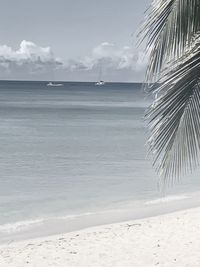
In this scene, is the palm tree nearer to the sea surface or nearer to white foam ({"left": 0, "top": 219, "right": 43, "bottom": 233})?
the sea surface

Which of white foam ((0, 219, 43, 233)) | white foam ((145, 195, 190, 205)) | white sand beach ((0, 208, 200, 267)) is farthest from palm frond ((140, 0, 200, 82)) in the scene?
white foam ((145, 195, 190, 205))

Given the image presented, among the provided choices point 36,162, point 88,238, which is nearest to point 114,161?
point 36,162

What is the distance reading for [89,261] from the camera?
831 centimetres

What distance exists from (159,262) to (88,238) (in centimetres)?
232

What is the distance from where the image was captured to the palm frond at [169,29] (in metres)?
4.08

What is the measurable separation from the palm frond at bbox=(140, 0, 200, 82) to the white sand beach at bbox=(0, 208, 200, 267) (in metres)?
4.22

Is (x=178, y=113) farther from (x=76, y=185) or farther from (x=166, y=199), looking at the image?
(x=76, y=185)

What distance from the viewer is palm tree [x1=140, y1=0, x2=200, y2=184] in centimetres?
411

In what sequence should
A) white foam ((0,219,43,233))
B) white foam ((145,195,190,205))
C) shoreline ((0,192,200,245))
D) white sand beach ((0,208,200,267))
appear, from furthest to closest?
white foam ((145,195,190,205)) → white foam ((0,219,43,233)) → shoreline ((0,192,200,245)) → white sand beach ((0,208,200,267))

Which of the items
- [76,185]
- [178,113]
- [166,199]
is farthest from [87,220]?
[178,113]

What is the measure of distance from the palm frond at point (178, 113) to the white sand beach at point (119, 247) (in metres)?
3.78

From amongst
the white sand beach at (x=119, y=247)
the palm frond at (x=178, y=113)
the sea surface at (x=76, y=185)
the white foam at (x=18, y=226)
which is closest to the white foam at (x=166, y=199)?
the sea surface at (x=76, y=185)

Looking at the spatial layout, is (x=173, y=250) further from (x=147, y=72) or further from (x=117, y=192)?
(x=117, y=192)

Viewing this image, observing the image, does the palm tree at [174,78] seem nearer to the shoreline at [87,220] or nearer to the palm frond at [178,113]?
the palm frond at [178,113]
